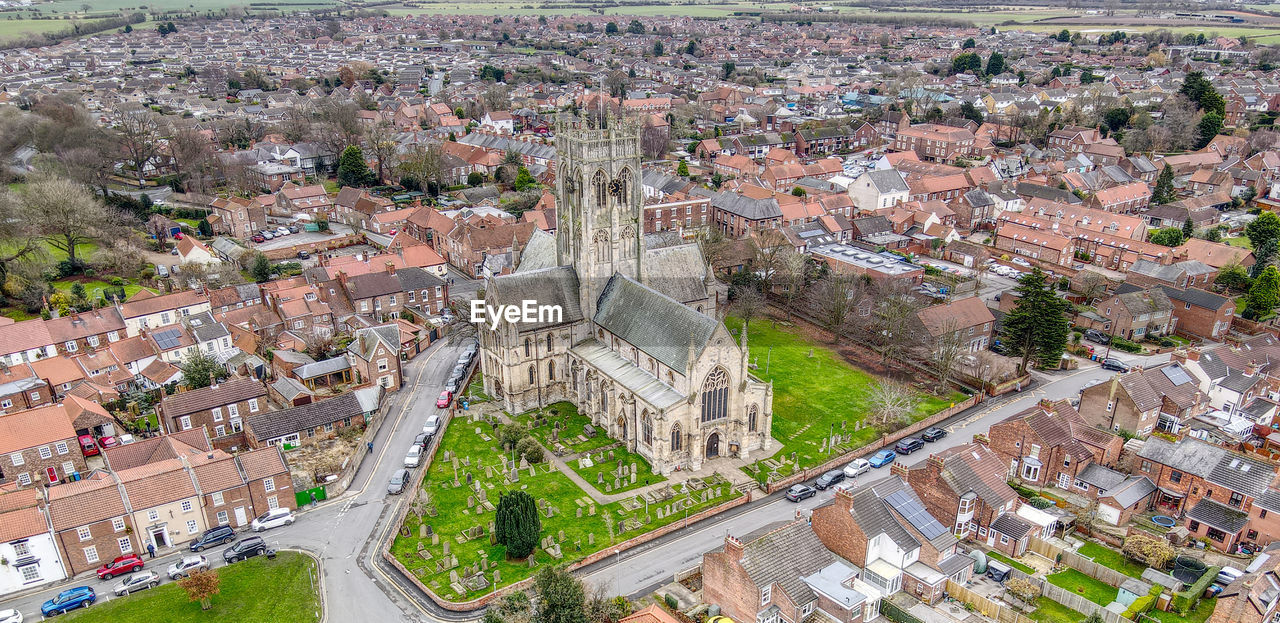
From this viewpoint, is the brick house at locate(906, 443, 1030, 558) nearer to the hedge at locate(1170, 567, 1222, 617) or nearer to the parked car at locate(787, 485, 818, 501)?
the parked car at locate(787, 485, 818, 501)

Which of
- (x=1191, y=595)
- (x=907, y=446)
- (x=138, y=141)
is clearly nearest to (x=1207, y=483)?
(x=1191, y=595)

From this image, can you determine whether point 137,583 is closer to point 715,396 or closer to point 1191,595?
point 715,396

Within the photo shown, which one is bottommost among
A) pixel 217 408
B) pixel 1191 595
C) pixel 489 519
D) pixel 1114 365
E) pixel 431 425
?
pixel 489 519

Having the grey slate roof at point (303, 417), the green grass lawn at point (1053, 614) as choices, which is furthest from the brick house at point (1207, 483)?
the grey slate roof at point (303, 417)

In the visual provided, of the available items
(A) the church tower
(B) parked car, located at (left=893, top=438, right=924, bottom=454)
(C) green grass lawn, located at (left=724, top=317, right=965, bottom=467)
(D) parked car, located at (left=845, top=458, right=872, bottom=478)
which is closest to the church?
(A) the church tower

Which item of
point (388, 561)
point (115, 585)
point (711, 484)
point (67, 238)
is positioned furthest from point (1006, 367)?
point (67, 238)

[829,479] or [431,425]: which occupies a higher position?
[431,425]
